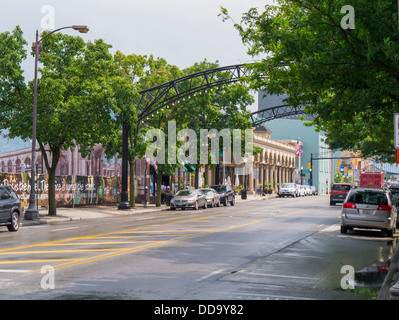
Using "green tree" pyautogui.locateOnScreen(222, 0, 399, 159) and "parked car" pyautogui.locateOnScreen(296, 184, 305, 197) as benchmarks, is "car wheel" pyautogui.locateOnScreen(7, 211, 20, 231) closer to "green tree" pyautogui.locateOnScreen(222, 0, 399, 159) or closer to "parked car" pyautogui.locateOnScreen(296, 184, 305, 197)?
"green tree" pyautogui.locateOnScreen(222, 0, 399, 159)

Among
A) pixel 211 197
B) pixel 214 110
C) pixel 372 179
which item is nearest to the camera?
pixel 211 197

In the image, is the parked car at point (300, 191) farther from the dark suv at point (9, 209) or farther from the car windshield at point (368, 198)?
the dark suv at point (9, 209)

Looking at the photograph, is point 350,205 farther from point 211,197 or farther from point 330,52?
point 211,197

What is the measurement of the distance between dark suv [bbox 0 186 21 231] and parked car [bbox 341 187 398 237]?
489 inches

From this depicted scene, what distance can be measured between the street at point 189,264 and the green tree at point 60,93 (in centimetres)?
1009

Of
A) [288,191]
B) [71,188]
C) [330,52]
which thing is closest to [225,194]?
[71,188]

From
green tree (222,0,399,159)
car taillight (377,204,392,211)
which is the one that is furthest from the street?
green tree (222,0,399,159)

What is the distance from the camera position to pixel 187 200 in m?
40.1

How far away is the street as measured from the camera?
9.09 meters

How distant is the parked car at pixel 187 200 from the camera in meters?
40.0

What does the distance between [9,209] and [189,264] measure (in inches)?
455

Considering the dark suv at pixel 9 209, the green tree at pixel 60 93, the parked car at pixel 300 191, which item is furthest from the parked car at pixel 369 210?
the parked car at pixel 300 191

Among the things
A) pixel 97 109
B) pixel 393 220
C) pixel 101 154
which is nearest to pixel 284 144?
pixel 101 154
